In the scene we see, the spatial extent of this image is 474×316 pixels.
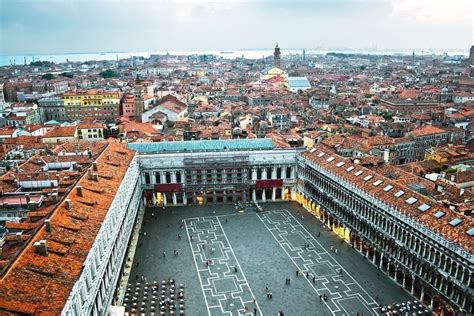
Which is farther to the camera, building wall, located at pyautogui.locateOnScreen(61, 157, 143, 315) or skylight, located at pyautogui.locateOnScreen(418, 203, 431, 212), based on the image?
skylight, located at pyautogui.locateOnScreen(418, 203, 431, 212)

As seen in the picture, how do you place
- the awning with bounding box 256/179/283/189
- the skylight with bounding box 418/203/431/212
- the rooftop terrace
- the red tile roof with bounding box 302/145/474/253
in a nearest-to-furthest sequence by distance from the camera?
1. the red tile roof with bounding box 302/145/474/253
2. the skylight with bounding box 418/203/431/212
3. the rooftop terrace
4. the awning with bounding box 256/179/283/189

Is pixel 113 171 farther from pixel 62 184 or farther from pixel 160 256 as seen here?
pixel 160 256

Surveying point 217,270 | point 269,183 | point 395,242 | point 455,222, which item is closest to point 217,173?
point 269,183

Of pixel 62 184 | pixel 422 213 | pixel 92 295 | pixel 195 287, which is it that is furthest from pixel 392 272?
pixel 62 184

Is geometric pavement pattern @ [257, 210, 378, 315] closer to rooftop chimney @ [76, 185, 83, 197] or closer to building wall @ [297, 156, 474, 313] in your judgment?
building wall @ [297, 156, 474, 313]

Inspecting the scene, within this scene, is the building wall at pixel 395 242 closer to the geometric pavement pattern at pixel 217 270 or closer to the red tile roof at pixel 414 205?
the red tile roof at pixel 414 205

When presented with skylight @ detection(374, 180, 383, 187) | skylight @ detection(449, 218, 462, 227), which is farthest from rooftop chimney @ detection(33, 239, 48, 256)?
skylight @ detection(374, 180, 383, 187)

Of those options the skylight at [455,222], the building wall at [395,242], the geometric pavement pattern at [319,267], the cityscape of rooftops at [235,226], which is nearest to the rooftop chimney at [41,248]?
the cityscape of rooftops at [235,226]
